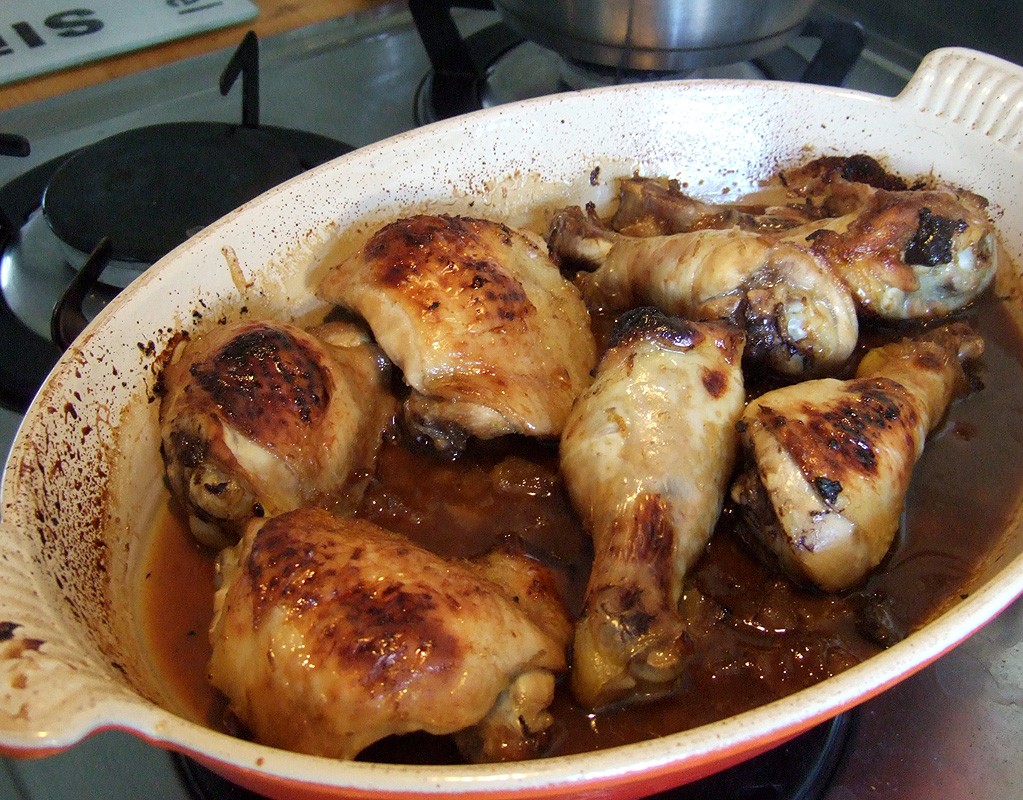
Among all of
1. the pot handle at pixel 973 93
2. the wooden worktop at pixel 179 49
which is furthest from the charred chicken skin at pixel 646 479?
the wooden worktop at pixel 179 49

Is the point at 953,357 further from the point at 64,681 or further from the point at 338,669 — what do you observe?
the point at 64,681

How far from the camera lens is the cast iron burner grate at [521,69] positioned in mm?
2246

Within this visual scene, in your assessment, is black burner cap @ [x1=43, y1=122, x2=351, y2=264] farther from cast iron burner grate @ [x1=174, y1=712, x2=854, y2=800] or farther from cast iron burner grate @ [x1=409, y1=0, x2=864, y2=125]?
cast iron burner grate @ [x1=174, y1=712, x2=854, y2=800]

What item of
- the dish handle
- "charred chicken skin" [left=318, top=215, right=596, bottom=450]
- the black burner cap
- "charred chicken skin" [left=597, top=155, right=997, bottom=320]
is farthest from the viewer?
the black burner cap

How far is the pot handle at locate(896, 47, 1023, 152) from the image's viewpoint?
1.66 meters

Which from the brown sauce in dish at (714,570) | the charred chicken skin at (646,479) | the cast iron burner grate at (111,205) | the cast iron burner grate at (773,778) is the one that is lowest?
the cast iron burner grate at (773,778)

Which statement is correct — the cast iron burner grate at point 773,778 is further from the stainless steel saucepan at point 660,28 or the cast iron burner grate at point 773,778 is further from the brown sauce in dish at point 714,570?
the stainless steel saucepan at point 660,28

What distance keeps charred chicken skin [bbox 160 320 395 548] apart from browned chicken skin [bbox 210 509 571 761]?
0.13 m

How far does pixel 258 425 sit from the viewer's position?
3.98ft

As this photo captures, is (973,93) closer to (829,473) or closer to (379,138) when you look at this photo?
(829,473)

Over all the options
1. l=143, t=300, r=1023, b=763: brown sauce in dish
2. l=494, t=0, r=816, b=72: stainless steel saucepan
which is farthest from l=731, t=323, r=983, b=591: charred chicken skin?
l=494, t=0, r=816, b=72: stainless steel saucepan

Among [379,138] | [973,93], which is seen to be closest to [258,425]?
[379,138]

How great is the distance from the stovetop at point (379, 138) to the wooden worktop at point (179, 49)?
0.06 metres

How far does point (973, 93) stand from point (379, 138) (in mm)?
1470
